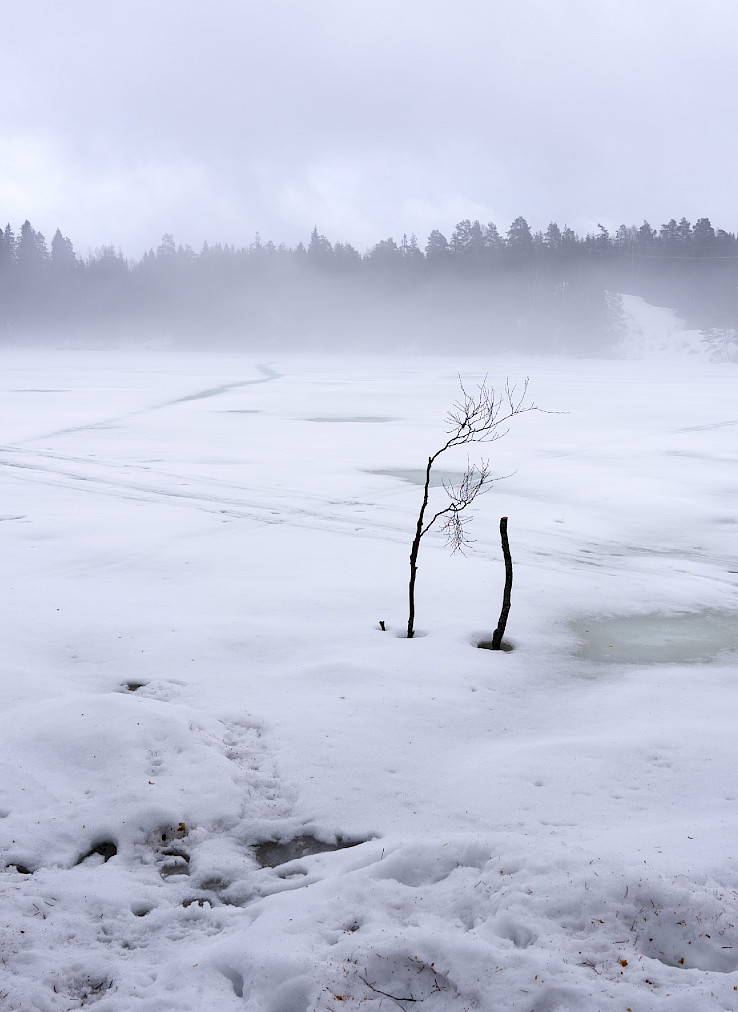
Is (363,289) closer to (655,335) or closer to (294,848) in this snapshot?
(655,335)

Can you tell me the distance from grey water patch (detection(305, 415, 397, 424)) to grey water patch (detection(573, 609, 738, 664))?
15.1 metres

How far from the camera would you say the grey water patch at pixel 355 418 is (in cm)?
2245

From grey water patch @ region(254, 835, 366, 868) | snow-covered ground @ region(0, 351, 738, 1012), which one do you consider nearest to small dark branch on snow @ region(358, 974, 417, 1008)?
snow-covered ground @ region(0, 351, 738, 1012)

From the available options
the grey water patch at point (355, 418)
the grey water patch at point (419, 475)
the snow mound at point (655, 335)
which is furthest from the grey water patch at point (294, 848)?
the snow mound at point (655, 335)

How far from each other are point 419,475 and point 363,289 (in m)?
85.8

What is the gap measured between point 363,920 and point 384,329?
90449 mm

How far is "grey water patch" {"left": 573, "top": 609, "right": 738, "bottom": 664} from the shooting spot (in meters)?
6.84

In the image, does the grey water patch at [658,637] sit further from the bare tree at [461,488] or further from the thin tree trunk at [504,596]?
the bare tree at [461,488]

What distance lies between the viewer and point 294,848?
4.15 meters

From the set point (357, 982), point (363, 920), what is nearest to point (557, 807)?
point (363, 920)

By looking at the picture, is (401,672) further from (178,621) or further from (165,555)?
(165,555)

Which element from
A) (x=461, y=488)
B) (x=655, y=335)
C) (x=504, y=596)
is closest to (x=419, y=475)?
(x=461, y=488)

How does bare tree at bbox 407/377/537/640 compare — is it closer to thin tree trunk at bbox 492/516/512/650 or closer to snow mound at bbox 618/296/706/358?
thin tree trunk at bbox 492/516/512/650

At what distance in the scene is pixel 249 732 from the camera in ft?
17.2
